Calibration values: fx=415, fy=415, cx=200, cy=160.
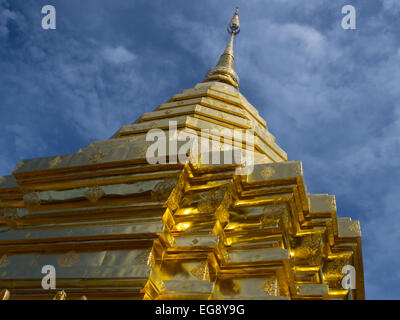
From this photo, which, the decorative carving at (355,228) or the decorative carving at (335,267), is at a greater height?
the decorative carving at (355,228)

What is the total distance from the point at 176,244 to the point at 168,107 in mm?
5323

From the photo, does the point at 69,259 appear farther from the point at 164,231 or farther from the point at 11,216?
the point at 11,216

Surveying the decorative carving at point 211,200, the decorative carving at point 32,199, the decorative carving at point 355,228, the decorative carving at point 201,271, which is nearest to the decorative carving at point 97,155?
the decorative carving at point 32,199

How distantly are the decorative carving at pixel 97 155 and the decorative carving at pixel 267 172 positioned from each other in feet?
7.65

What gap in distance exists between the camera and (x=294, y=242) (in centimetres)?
655

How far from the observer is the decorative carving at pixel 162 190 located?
5.40 m

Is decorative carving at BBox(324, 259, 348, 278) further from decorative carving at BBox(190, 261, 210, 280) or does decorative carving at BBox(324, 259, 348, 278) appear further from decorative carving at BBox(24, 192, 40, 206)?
decorative carving at BBox(24, 192, 40, 206)

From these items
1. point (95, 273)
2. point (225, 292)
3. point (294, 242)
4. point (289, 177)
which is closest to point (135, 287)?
point (95, 273)

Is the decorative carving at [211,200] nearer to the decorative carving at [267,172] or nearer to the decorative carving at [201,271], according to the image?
the decorative carving at [267,172]

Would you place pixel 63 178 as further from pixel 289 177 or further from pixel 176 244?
pixel 289 177

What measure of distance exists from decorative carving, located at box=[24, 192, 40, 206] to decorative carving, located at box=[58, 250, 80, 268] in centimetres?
123

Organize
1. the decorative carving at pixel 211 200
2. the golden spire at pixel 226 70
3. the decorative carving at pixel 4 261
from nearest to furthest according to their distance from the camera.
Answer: the decorative carving at pixel 4 261 → the decorative carving at pixel 211 200 → the golden spire at pixel 226 70

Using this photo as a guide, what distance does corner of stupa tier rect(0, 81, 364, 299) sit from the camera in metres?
4.80

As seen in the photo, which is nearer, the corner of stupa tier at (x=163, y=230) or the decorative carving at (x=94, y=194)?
the corner of stupa tier at (x=163, y=230)
